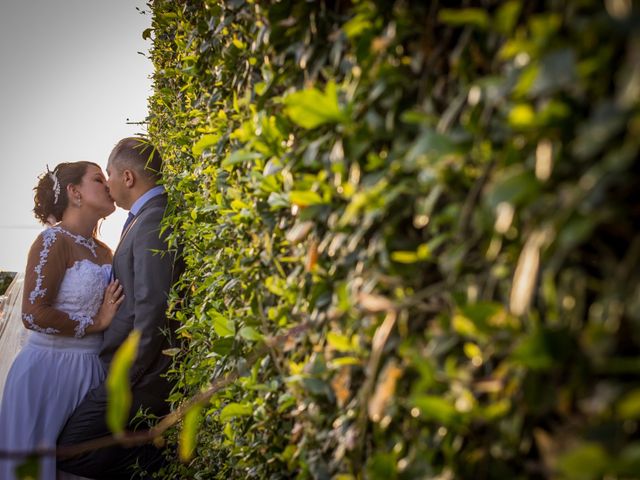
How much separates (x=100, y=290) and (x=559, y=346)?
3.91 metres

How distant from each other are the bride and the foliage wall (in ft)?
8.64

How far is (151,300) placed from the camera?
3.08 meters

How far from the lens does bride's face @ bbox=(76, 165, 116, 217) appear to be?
14.8 ft

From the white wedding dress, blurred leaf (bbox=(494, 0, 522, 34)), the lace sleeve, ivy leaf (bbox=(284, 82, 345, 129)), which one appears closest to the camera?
blurred leaf (bbox=(494, 0, 522, 34))

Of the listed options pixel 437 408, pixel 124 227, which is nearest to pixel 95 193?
pixel 124 227

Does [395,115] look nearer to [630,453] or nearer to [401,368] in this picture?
[401,368]

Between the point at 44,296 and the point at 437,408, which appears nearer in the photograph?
the point at 437,408

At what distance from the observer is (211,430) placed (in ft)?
7.93

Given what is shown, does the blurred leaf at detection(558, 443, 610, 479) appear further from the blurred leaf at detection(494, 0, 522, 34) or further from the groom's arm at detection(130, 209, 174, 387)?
the groom's arm at detection(130, 209, 174, 387)

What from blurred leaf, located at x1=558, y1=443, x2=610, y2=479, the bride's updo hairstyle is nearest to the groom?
the bride's updo hairstyle

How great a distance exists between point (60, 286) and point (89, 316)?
1.06ft

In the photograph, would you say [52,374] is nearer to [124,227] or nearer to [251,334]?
Answer: [124,227]

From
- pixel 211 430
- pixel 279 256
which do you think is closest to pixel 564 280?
pixel 279 256

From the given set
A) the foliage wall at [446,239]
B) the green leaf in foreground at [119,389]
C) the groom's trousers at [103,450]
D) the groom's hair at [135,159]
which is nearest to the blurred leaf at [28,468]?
the green leaf in foreground at [119,389]
